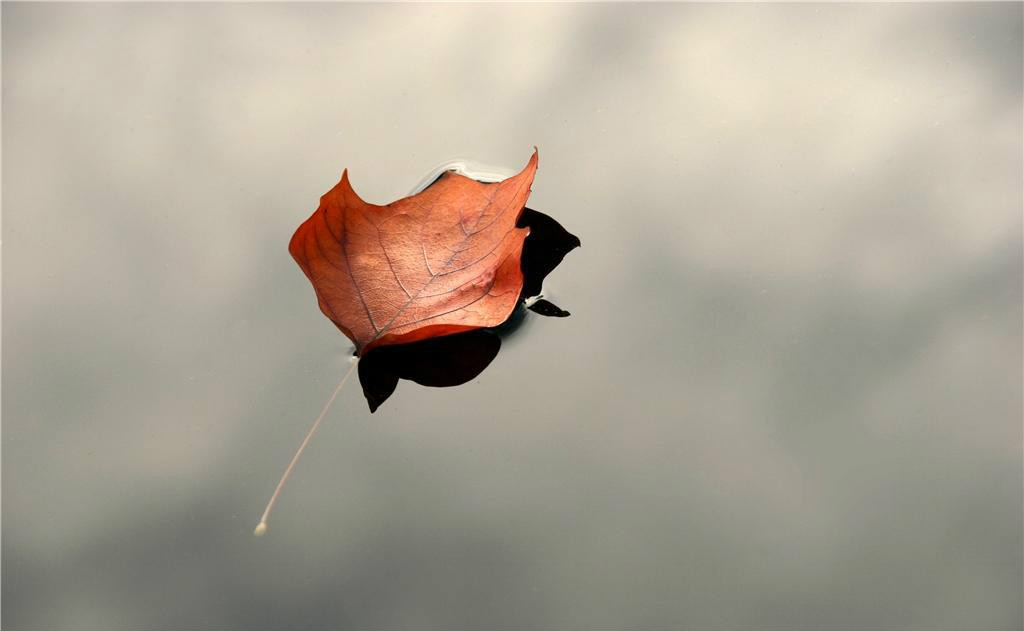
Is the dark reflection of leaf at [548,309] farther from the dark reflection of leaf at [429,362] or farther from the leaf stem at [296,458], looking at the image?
the leaf stem at [296,458]

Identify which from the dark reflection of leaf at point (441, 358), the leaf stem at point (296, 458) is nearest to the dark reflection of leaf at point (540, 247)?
the dark reflection of leaf at point (441, 358)

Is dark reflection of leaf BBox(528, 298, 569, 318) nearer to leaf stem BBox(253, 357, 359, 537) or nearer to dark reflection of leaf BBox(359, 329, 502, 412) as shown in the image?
dark reflection of leaf BBox(359, 329, 502, 412)

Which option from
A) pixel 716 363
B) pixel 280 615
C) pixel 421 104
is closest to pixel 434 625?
pixel 280 615

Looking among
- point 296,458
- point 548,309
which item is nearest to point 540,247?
point 548,309

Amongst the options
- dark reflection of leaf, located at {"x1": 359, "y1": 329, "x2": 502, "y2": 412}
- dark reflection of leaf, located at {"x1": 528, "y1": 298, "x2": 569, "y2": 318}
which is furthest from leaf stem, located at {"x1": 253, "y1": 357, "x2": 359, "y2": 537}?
dark reflection of leaf, located at {"x1": 528, "y1": 298, "x2": 569, "y2": 318}

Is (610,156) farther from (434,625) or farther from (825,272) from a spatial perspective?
(434,625)

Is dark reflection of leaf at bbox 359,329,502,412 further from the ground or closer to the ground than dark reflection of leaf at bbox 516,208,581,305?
closer to the ground

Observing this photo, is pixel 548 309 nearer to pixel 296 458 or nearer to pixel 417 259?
pixel 417 259

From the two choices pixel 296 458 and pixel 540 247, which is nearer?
pixel 296 458
